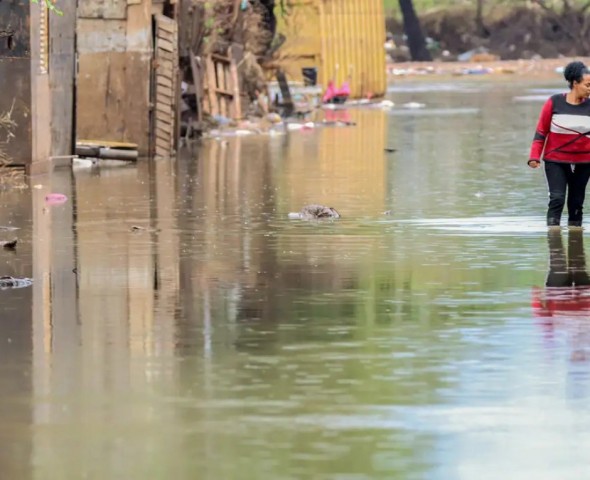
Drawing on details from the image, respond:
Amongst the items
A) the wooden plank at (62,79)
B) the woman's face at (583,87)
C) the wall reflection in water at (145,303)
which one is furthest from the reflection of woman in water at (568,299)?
the wooden plank at (62,79)

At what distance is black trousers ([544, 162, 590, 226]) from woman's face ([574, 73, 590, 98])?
1.99 feet

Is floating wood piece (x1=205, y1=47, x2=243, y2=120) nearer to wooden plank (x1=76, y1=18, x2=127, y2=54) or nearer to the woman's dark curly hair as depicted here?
wooden plank (x1=76, y1=18, x2=127, y2=54)

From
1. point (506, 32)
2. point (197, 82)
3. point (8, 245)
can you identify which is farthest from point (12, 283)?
point (506, 32)

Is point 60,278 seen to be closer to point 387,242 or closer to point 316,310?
point 316,310

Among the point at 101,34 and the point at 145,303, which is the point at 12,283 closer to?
the point at 145,303

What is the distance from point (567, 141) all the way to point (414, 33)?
77.1m

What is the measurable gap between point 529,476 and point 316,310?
4571mm

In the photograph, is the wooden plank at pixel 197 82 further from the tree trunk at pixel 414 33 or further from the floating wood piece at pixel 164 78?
the tree trunk at pixel 414 33

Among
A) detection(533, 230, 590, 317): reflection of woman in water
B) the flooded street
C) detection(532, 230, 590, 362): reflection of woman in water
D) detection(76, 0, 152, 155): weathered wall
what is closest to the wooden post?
detection(76, 0, 152, 155): weathered wall

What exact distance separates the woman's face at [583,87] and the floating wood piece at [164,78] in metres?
12.4

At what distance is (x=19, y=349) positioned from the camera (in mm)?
10062

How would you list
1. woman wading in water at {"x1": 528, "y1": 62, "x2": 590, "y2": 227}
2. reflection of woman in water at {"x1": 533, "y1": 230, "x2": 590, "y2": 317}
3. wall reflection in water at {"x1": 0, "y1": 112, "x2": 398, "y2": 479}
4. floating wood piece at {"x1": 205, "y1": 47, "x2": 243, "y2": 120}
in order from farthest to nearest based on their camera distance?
floating wood piece at {"x1": 205, "y1": 47, "x2": 243, "y2": 120} → woman wading in water at {"x1": 528, "y1": 62, "x2": 590, "y2": 227} → reflection of woman in water at {"x1": 533, "y1": 230, "x2": 590, "y2": 317} → wall reflection in water at {"x1": 0, "y1": 112, "x2": 398, "y2": 479}

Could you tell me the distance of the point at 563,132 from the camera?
1587 cm

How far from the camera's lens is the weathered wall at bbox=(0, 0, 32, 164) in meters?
22.2
